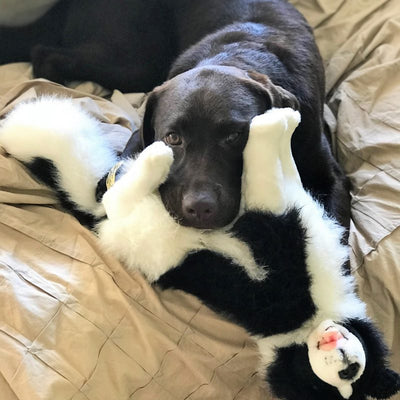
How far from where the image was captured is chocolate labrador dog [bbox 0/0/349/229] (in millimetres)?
1231

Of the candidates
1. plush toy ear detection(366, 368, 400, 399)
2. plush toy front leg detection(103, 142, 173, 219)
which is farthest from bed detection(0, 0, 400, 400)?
plush toy ear detection(366, 368, 400, 399)

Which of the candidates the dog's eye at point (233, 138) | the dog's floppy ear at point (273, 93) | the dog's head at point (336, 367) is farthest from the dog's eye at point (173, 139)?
the dog's head at point (336, 367)

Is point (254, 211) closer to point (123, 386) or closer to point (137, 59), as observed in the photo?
point (123, 386)

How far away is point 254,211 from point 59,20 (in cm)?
147

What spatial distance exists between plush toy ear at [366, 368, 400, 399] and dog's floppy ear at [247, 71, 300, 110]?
0.66m

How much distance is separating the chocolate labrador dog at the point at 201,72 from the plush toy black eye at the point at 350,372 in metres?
0.36

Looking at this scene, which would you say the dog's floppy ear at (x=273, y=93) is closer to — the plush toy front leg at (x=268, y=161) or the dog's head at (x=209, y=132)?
the dog's head at (x=209, y=132)

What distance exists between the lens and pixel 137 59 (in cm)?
Result: 207

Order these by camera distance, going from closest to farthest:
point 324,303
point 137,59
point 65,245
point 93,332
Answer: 1. point 324,303
2. point 93,332
3. point 65,245
4. point 137,59

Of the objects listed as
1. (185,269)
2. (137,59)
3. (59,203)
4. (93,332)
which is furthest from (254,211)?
(137,59)

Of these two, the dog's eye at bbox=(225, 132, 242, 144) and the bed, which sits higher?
the dog's eye at bbox=(225, 132, 242, 144)

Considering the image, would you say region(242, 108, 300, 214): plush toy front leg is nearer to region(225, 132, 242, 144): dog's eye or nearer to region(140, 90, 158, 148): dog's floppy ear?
region(225, 132, 242, 144): dog's eye

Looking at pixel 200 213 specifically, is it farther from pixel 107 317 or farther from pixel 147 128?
pixel 147 128

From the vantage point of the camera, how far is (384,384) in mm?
998
